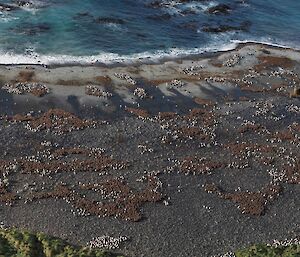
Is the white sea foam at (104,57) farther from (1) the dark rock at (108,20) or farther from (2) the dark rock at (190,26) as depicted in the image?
(1) the dark rock at (108,20)

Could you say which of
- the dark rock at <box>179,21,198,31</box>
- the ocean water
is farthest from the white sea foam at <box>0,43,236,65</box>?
the dark rock at <box>179,21,198,31</box>

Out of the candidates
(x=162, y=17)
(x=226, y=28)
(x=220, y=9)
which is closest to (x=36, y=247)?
(x=162, y=17)

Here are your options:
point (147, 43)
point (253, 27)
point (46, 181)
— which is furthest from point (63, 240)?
point (253, 27)

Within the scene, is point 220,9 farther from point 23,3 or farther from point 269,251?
point 269,251

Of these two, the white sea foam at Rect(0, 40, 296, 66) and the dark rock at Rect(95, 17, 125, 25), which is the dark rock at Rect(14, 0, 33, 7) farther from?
the white sea foam at Rect(0, 40, 296, 66)

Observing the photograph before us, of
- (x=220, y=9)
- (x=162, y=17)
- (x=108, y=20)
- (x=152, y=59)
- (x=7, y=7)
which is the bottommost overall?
(x=152, y=59)

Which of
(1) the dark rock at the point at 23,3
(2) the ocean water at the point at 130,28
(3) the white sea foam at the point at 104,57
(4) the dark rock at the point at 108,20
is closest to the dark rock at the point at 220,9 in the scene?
(2) the ocean water at the point at 130,28
